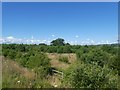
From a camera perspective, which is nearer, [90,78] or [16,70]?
[90,78]

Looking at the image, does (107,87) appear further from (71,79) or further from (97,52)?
(97,52)

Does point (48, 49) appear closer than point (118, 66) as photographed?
No

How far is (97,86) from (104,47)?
18.2 meters

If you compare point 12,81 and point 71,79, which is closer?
point 71,79

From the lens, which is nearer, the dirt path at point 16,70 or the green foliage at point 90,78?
the green foliage at point 90,78

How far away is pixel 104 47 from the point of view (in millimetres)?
22656

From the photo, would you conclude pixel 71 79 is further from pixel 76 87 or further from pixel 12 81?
pixel 12 81

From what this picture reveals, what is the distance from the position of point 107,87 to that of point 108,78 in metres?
0.17

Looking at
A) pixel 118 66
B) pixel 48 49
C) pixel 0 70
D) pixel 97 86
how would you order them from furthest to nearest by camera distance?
pixel 48 49
pixel 118 66
pixel 0 70
pixel 97 86

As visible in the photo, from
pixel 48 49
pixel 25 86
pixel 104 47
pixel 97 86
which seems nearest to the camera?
pixel 97 86

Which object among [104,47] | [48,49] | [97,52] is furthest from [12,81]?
[48,49]

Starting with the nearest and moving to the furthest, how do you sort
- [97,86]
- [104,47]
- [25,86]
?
[97,86], [25,86], [104,47]

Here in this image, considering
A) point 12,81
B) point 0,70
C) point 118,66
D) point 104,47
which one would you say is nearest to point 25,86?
point 12,81

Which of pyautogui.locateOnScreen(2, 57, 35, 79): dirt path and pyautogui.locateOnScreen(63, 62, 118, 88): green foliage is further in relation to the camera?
pyautogui.locateOnScreen(2, 57, 35, 79): dirt path
